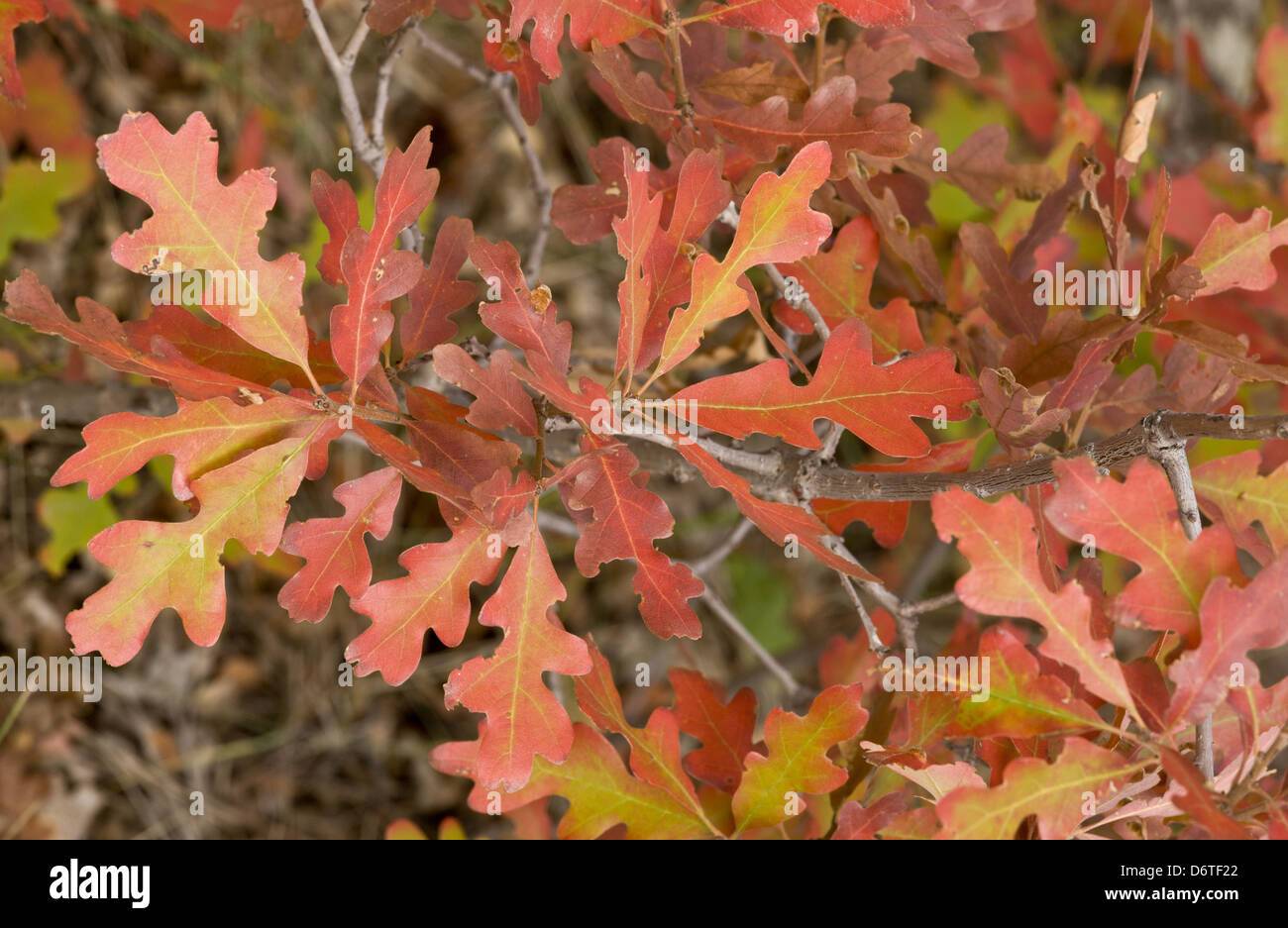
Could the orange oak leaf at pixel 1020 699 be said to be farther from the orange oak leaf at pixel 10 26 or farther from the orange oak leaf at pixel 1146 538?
the orange oak leaf at pixel 10 26

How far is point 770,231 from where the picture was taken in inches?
37.0

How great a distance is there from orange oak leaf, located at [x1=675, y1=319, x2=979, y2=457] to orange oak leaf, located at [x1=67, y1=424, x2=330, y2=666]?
1.43ft

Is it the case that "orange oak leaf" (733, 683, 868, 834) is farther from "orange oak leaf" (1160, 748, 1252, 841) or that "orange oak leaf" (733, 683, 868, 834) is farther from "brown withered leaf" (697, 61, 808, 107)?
"brown withered leaf" (697, 61, 808, 107)

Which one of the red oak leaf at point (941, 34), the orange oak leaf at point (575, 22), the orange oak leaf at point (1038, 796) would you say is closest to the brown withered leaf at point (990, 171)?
the red oak leaf at point (941, 34)

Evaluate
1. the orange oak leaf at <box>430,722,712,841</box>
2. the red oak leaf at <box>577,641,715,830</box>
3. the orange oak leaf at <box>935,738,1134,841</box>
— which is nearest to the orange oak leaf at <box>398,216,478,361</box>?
the red oak leaf at <box>577,641,715,830</box>

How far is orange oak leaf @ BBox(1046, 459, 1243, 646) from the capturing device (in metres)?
0.88

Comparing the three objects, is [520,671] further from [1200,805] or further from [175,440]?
[1200,805]

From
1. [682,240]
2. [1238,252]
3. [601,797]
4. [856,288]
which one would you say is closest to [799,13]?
[682,240]

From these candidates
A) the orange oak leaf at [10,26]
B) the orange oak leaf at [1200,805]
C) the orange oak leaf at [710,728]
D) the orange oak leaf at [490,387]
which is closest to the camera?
the orange oak leaf at [1200,805]

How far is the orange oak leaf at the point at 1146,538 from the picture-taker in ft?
2.90

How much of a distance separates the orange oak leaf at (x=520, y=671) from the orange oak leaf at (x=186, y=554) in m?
0.25

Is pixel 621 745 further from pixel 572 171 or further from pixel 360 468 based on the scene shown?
pixel 572 171
